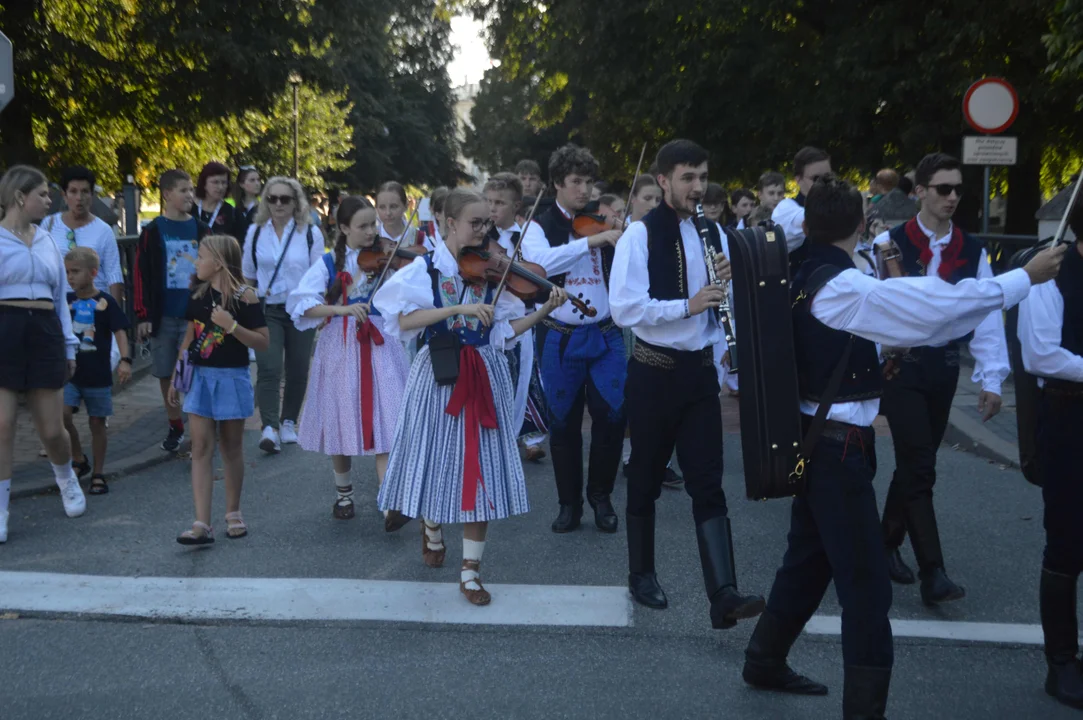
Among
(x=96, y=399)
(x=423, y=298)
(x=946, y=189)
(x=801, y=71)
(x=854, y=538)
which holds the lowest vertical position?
(x=854, y=538)

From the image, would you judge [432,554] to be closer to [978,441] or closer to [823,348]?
[823,348]

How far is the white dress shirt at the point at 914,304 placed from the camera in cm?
375

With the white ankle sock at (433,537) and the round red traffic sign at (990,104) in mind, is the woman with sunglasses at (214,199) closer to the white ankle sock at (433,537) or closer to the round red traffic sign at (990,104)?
the white ankle sock at (433,537)

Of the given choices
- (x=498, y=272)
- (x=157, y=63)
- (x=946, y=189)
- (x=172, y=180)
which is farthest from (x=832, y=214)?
(x=157, y=63)

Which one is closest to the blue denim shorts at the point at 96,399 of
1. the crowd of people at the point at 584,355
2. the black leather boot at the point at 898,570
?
the crowd of people at the point at 584,355

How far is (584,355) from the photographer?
6859mm

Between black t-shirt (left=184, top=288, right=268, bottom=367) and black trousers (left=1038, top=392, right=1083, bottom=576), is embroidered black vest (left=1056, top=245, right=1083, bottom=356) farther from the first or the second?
black t-shirt (left=184, top=288, right=268, bottom=367)

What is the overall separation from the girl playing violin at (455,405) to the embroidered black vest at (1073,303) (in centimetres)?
203

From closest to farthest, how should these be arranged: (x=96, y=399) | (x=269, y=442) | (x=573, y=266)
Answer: (x=573, y=266) < (x=96, y=399) < (x=269, y=442)

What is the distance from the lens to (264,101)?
17859mm

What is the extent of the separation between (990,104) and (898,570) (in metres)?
7.72

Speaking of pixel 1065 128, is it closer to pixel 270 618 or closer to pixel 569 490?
pixel 569 490

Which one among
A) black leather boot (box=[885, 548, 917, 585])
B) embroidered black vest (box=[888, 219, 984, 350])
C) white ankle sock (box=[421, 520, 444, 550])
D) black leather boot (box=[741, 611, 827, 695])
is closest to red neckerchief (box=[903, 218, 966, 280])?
embroidered black vest (box=[888, 219, 984, 350])

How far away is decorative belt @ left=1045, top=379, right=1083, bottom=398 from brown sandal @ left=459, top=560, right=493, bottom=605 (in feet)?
8.08
